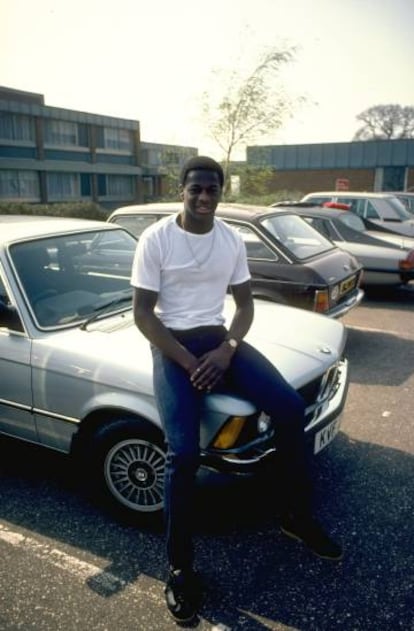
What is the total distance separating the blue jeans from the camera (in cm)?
237

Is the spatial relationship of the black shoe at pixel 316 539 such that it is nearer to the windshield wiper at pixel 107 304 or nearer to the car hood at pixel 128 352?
the car hood at pixel 128 352

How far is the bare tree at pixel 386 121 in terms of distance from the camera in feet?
165

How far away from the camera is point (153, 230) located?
270 cm

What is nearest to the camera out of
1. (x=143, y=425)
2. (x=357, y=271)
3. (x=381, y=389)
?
(x=143, y=425)

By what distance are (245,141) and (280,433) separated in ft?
59.4

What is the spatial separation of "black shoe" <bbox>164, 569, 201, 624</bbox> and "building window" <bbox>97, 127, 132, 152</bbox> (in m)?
41.9

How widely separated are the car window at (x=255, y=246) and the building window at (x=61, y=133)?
3461 cm

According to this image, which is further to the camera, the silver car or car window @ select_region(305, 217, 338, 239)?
car window @ select_region(305, 217, 338, 239)

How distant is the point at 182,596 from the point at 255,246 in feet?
14.1

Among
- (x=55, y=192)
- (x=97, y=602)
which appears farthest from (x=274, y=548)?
(x=55, y=192)

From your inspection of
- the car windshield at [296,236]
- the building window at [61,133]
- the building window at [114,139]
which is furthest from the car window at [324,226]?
the building window at [114,139]

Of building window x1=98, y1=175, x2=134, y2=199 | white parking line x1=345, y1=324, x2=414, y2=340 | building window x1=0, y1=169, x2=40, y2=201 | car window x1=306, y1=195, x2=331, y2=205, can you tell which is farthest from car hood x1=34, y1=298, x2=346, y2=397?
building window x1=98, y1=175, x2=134, y2=199

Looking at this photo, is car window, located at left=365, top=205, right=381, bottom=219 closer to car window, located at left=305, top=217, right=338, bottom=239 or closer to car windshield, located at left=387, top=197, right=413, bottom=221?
car windshield, located at left=387, top=197, right=413, bottom=221

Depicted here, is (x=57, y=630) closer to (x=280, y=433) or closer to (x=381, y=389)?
(x=280, y=433)
